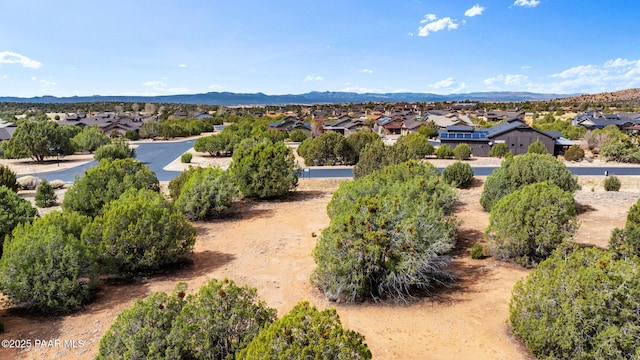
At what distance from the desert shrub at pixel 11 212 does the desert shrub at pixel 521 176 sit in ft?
69.7

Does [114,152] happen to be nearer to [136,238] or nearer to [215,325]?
[136,238]

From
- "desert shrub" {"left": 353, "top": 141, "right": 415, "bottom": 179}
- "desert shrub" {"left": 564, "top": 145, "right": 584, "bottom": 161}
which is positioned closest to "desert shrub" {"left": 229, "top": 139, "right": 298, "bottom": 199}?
"desert shrub" {"left": 353, "top": 141, "right": 415, "bottom": 179}

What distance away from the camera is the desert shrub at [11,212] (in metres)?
14.5

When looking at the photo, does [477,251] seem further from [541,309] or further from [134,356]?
[134,356]

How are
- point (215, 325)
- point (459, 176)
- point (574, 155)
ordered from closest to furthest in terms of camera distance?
1. point (215, 325)
2. point (459, 176)
3. point (574, 155)

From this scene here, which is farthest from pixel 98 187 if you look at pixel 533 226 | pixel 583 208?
pixel 583 208

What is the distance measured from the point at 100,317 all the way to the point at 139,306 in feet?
17.1

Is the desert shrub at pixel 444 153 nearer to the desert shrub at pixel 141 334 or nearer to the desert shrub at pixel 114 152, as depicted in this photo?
the desert shrub at pixel 114 152

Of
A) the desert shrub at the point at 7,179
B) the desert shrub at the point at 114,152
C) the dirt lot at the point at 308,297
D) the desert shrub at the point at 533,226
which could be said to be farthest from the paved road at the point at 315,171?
the desert shrub at the point at 533,226

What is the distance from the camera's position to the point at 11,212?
15.4 m

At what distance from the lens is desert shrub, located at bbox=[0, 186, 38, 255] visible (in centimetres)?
1451

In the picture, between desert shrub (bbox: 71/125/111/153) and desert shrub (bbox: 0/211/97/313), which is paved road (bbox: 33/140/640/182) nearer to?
desert shrub (bbox: 71/125/111/153)

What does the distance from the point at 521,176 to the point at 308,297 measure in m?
15.3

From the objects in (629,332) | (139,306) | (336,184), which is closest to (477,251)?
(629,332)
